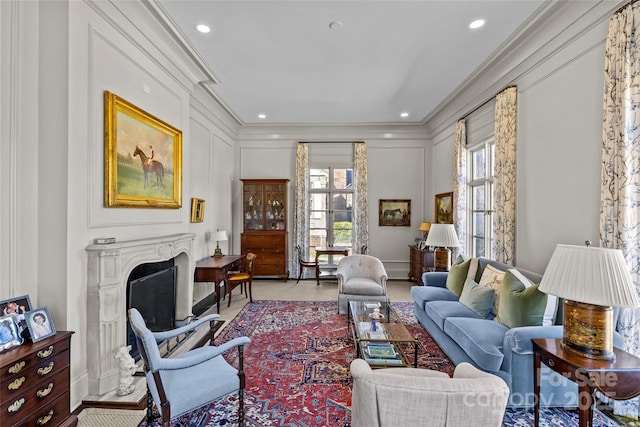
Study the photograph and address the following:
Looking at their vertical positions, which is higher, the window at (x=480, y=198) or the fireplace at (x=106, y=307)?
the window at (x=480, y=198)

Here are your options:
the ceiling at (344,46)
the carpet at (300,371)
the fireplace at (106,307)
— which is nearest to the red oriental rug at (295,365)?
the carpet at (300,371)

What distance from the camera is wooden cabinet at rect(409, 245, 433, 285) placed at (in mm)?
6059

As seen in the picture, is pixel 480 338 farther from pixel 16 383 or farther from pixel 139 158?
pixel 139 158

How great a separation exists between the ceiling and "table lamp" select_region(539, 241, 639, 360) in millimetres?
2586

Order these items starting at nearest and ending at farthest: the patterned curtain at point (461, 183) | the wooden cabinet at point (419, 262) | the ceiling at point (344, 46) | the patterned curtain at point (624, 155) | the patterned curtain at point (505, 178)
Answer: the patterned curtain at point (624, 155) → the ceiling at point (344, 46) → the patterned curtain at point (505, 178) → the patterned curtain at point (461, 183) → the wooden cabinet at point (419, 262)

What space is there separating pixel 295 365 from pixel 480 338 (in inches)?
71.7

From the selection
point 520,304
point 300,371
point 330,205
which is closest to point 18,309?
point 300,371

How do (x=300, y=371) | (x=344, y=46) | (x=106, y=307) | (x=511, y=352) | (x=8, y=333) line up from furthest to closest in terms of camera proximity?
(x=344, y=46)
(x=300, y=371)
(x=106, y=307)
(x=511, y=352)
(x=8, y=333)

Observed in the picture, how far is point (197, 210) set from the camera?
16.4 feet

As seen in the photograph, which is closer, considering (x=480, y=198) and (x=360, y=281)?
(x=360, y=281)

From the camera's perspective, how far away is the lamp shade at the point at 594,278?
5.64 feet

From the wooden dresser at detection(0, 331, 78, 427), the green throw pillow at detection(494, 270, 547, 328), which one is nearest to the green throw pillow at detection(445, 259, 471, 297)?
the green throw pillow at detection(494, 270, 547, 328)

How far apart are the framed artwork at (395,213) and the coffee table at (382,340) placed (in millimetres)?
3787

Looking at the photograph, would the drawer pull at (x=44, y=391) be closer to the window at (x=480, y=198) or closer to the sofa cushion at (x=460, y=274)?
the sofa cushion at (x=460, y=274)
